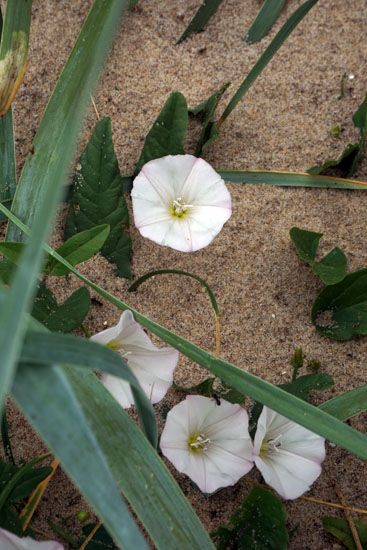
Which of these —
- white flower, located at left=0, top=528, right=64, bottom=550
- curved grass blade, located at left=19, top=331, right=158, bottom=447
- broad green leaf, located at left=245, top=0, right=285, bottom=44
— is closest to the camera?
curved grass blade, located at left=19, top=331, right=158, bottom=447

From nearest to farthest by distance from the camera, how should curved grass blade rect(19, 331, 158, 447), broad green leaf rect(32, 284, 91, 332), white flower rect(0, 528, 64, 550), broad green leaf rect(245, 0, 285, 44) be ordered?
curved grass blade rect(19, 331, 158, 447) < white flower rect(0, 528, 64, 550) < broad green leaf rect(32, 284, 91, 332) < broad green leaf rect(245, 0, 285, 44)

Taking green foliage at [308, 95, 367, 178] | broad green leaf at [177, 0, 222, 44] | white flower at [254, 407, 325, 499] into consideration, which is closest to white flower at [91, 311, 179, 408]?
white flower at [254, 407, 325, 499]

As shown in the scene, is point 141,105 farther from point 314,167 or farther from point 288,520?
point 288,520

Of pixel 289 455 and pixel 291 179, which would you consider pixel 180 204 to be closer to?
pixel 291 179

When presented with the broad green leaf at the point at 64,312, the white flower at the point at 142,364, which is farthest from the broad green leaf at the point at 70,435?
the broad green leaf at the point at 64,312

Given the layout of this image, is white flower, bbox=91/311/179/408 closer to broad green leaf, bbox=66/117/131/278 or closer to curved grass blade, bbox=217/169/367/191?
broad green leaf, bbox=66/117/131/278
